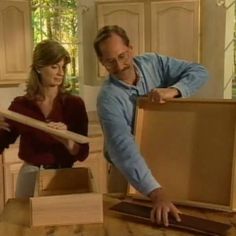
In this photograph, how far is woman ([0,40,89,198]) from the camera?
1.75 metres

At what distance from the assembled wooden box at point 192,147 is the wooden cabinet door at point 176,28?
6.82 feet

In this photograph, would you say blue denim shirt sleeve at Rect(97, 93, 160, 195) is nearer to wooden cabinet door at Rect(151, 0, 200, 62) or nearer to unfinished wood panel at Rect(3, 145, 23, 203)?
unfinished wood panel at Rect(3, 145, 23, 203)

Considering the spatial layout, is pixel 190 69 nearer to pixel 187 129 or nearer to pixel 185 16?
pixel 187 129

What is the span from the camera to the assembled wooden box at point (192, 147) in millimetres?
1450

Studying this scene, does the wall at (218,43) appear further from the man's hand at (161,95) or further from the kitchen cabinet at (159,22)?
the man's hand at (161,95)

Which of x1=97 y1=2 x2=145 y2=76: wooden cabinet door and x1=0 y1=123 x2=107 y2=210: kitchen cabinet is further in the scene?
x1=97 y1=2 x2=145 y2=76: wooden cabinet door

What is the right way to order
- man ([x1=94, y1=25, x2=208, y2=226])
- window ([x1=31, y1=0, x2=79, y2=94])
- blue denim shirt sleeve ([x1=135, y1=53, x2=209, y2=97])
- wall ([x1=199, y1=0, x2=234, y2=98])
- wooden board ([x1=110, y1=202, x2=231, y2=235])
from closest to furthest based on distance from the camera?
wooden board ([x1=110, y1=202, x2=231, y2=235])
man ([x1=94, y1=25, x2=208, y2=226])
blue denim shirt sleeve ([x1=135, y1=53, x2=209, y2=97])
wall ([x1=199, y1=0, x2=234, y2=98])
window ([x1=31, y1=0, x2=79, y2=94])

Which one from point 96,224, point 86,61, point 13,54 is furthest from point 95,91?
point 96,224

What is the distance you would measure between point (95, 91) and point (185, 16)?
1.06m

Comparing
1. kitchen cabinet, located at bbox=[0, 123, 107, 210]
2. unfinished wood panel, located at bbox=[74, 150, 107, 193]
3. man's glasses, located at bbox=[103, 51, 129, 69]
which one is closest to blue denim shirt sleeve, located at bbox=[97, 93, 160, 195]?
man's glasses, located at bbox=[103, 51, 129, 69]

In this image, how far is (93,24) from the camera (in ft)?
12.6

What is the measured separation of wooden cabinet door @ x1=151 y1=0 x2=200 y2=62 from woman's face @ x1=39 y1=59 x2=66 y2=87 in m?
1.93

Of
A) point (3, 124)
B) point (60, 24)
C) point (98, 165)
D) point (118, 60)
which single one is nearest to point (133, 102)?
point (118, 60)

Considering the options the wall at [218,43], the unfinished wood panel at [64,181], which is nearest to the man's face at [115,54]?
the unfinished wood panel at [64,181]
